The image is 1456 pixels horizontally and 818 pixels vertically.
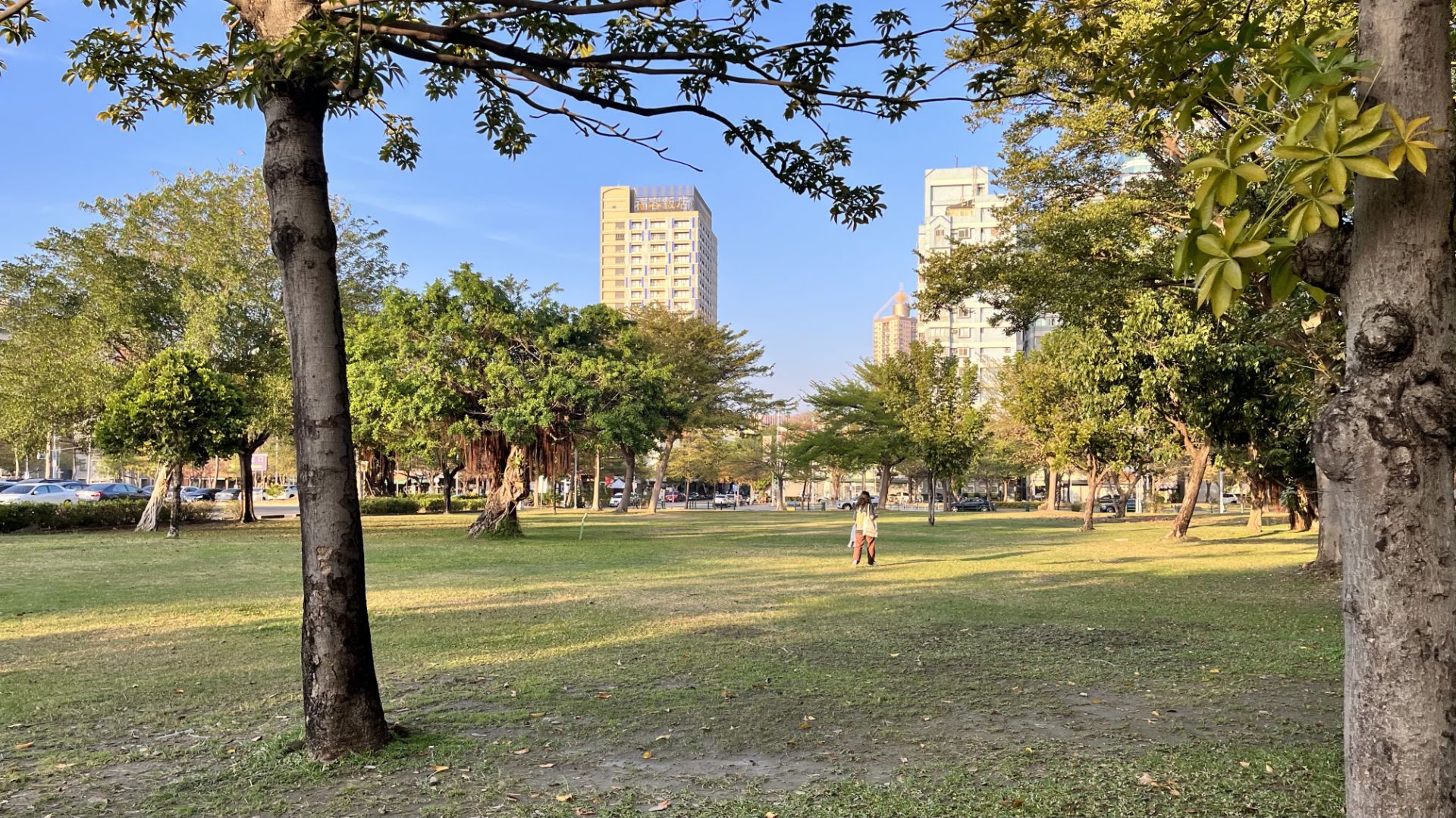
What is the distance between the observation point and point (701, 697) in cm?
604

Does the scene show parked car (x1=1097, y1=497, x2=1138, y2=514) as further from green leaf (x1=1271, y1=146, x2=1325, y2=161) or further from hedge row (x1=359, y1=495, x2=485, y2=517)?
green leaf (x1=1271, y1=146, x2=1325, y2=161)

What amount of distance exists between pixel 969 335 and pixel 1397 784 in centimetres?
10242

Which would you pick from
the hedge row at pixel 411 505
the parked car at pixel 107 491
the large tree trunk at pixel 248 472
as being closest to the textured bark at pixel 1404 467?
the large tree trunk at pixel 248 472

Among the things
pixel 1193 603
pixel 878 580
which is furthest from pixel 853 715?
pixel 878 580

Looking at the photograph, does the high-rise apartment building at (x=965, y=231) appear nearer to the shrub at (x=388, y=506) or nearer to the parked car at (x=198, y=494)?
the shrub at (x=388, y=506)

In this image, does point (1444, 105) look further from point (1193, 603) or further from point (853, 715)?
point (1193, 603)

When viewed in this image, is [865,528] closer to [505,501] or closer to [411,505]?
[505,501]

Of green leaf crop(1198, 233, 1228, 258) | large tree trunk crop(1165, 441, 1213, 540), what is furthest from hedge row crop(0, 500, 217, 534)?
green leaf crop(1198, 233, 1228, 258)

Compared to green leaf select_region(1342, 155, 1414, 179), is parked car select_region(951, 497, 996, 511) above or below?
below

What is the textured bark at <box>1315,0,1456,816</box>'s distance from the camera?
2.31 meters

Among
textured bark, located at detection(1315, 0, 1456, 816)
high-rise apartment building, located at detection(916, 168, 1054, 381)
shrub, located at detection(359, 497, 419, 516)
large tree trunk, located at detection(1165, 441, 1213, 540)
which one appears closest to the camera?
textured bark, located at detection(1315, 0, 1456, 816)

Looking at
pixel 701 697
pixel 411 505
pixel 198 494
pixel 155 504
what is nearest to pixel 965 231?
pixel 411 505

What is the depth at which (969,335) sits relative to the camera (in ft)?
332

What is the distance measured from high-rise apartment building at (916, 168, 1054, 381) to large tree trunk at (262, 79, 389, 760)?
290ft
